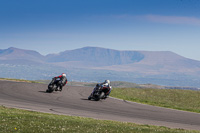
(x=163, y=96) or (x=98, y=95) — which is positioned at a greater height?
(x=163, y=96)

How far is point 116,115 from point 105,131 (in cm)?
763

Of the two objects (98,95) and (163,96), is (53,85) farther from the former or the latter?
(163,96)

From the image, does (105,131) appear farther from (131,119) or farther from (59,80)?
(59,80)

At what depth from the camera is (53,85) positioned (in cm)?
3125

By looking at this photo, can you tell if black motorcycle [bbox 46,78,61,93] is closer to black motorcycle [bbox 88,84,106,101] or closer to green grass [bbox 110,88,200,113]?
black motorcycle [bbox 88,84,106,101]

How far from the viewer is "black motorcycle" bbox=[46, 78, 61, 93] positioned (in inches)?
1211

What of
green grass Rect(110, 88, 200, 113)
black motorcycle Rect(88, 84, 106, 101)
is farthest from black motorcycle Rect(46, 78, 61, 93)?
green grass Rect(110, 88, 200, 113)

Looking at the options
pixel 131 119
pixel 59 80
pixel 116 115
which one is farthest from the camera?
pixel 59 80

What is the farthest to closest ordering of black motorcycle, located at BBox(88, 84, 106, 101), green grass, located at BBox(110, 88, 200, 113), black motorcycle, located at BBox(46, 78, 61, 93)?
1. green grass, located at BBox(110, 88, 200, 113)
2. black motorcycle, located at BBox(46, 78, 61, 93)
3. black motorcycle, located at BBox(88, 84, 106, 101)

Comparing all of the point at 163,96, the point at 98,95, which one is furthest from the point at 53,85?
the point at 163,96

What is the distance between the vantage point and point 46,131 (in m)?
11.0

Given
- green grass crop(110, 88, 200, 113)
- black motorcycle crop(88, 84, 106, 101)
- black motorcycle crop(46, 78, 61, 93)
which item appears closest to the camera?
black motorcycle crop(88, 84, 106, 101)

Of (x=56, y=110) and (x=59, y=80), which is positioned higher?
(x=59, y=80)

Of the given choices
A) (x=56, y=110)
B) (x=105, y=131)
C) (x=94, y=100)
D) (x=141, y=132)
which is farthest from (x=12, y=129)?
→ (x=94, y=100)
